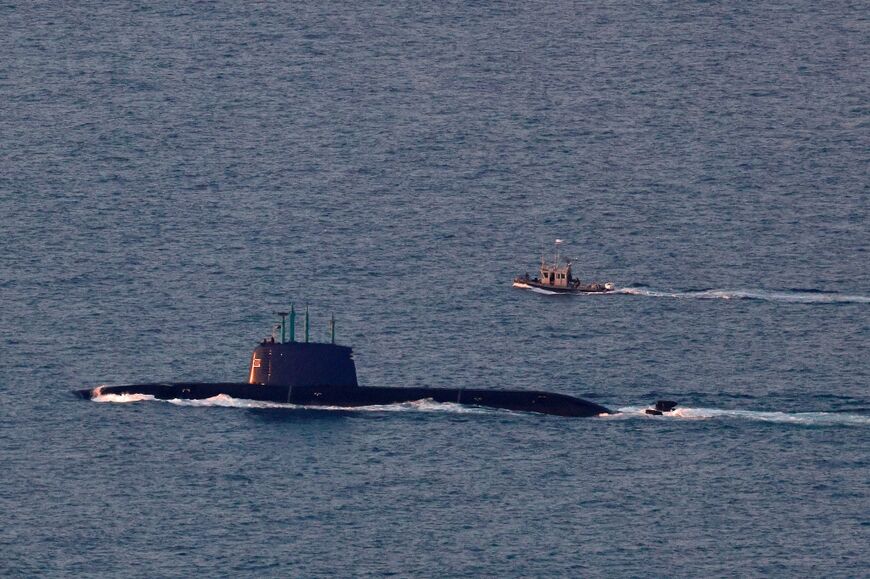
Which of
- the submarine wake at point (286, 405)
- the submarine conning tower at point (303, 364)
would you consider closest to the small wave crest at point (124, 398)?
the submarine wake at point (286, 405)

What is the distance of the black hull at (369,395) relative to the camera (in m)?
156

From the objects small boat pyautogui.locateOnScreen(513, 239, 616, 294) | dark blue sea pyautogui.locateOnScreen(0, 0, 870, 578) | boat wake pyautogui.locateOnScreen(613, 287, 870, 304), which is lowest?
dark blue sea pyautogui.locateOnScreen(0, 0, 870, 578)

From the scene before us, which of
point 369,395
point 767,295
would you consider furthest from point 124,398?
point 767,295

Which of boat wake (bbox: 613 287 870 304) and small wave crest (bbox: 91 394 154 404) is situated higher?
boat wake (bbox: 613 287 870 304)

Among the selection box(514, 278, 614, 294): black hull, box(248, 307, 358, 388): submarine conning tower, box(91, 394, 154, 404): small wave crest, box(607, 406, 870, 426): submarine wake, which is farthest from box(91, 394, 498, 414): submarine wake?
box(514, 278, 614, 294): black hull

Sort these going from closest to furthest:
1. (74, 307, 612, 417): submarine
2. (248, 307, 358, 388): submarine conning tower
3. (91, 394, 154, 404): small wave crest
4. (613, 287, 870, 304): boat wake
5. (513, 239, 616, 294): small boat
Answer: (74, 307, 612, 417): submarine, (248, 307, 358, 388): submarine conning tower, (91, 394, 154, 404): small wave crest, (613, 287, 870, 304): boat wake, (513, 239, 616, 294): small boat

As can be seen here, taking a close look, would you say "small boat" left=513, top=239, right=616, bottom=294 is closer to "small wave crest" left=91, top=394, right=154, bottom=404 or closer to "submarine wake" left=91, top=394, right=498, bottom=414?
A: "submarine wake" left=91, top=394, right=498, bottom=414

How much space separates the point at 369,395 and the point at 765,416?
23.8 metres

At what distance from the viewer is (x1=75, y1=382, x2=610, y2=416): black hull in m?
156

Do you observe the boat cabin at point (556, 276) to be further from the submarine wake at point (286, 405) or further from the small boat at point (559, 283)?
the submarine wake at point (286, 405)

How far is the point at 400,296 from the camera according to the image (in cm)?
18550

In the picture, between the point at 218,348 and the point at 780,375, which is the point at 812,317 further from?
the point at 218,348

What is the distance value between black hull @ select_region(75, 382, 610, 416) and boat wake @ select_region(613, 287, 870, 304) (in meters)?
33.0

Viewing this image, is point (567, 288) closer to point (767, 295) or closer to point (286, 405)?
point (767, 295)
